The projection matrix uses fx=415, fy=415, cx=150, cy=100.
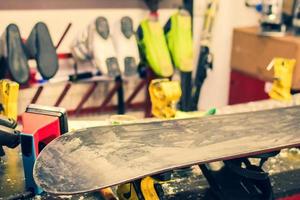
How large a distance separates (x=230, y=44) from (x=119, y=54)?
0.88 meters

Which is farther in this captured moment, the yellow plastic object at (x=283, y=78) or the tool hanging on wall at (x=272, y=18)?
the tool hanging on wall at (x=272, y=18)

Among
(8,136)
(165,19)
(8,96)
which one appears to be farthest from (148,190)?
(165,19)

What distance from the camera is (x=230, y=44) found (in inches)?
110

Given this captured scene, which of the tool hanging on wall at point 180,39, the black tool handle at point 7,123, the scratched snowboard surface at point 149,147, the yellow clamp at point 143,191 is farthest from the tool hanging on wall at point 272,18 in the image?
the black tool handle at point 7,123

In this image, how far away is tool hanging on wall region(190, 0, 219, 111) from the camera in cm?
262

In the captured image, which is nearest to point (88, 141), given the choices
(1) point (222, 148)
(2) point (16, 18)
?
(1) point (222, 148)

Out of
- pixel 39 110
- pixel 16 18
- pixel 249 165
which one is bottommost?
pixel 249 165

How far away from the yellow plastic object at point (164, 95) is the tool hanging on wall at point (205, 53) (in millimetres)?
1223

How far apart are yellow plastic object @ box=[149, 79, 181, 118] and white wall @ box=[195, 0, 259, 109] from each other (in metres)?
1.37

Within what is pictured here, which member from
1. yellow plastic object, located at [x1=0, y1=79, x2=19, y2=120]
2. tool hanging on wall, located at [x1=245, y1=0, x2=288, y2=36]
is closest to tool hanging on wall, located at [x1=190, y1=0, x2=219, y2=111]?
tool hanging on wall, located at [x1=245, y1=0, x2=288, y2=36]

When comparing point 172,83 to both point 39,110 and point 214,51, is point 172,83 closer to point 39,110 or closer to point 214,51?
point 39,110

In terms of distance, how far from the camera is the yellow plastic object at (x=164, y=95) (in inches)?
55.6

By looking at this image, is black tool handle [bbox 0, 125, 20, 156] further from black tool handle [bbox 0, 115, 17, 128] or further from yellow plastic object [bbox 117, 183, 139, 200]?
yellow plastic object [bbox 117, 183, 139, 200]

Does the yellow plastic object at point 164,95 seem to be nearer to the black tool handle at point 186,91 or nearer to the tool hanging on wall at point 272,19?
the black tool handle at point 186,91
